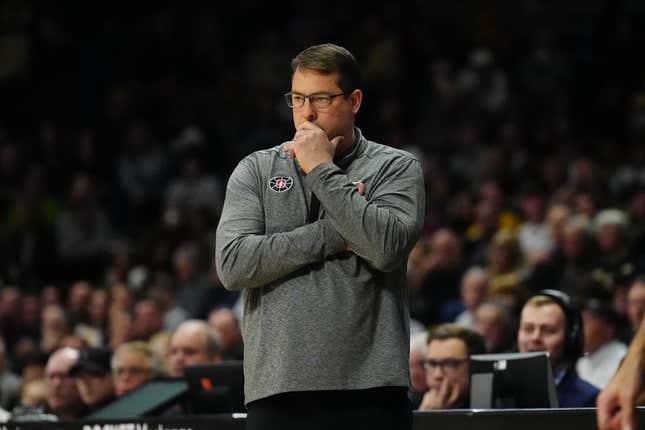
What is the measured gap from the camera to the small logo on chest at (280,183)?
401 centimetres

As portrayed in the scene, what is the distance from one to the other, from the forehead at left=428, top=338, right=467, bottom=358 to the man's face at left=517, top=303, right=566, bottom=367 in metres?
0.36

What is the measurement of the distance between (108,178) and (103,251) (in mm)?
1199

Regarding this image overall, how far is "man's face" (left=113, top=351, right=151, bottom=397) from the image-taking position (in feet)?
26.8

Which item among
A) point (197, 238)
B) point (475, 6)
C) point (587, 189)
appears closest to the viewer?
point (587, 189)

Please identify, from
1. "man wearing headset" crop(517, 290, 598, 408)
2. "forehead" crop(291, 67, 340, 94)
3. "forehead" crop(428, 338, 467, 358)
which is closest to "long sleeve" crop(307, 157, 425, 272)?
"forehead" crop(291, 67, 340, 94)

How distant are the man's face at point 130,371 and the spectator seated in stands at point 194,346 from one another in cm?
18

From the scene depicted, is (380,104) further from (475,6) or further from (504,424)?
(504,424)

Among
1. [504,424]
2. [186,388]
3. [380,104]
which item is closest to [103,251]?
[380,104]

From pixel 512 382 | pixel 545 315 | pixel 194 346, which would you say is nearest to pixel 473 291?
pixel 194 346

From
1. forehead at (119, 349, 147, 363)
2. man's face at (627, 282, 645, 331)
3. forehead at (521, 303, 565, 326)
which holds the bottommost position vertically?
forehead at (119, 349, 147, 363)

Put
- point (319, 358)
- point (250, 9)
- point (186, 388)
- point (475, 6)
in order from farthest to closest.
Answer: point (250, 9) → point (475, 6) → point (186, 388) → point (319, 358)

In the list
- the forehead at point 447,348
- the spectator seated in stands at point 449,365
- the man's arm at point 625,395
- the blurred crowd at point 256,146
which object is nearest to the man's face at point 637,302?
the blurred crowd at point 256,146

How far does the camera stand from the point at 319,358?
3.79m

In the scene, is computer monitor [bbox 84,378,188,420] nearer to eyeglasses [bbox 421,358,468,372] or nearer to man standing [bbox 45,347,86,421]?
man standing [bbox 45,347,86,421]
